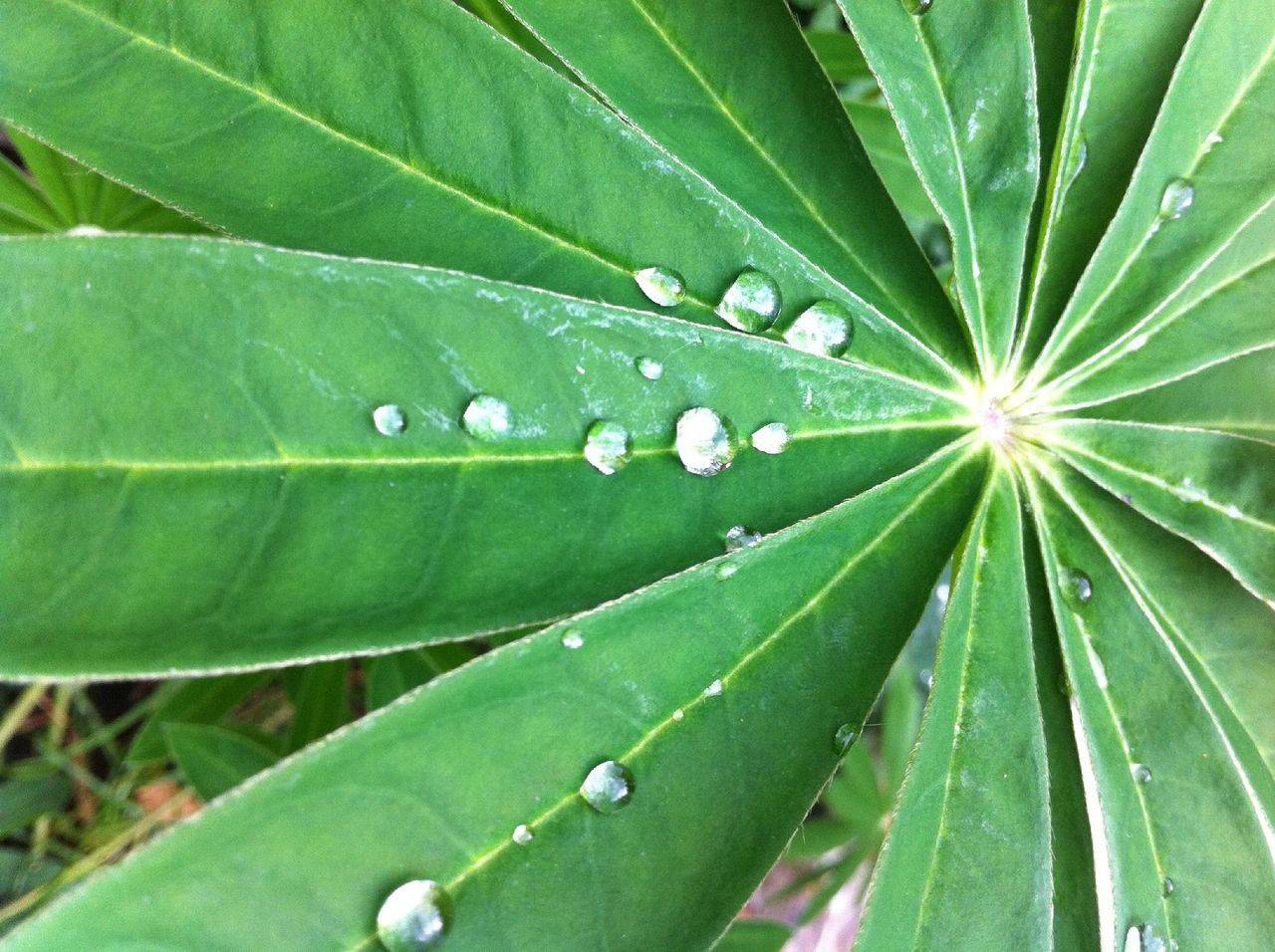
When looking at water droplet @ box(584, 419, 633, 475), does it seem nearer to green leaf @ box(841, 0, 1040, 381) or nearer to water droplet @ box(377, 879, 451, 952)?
water droplet @ box(377, 879, 451, 952)

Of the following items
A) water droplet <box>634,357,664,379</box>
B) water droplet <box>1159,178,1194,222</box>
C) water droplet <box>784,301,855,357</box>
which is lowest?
water droplet <box>634,357,664,379</box>

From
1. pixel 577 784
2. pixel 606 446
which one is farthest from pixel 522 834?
pixel 606 446

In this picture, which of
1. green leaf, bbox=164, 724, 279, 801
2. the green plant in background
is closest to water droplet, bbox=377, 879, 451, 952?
the green plant in background

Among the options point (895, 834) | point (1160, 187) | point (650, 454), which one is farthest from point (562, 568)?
point (1160, 187)

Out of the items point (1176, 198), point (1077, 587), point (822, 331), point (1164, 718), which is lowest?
point (1164, 718)

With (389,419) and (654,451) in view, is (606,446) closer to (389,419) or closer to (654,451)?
(654,451)

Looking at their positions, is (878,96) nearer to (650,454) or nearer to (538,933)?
(650,454)
